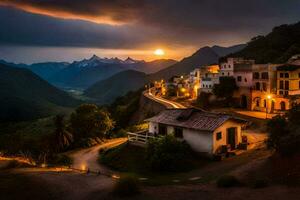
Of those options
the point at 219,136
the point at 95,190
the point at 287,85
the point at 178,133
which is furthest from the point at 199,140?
the point at 287,85

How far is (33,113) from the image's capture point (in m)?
170

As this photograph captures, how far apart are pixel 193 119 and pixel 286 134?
34.9 ft

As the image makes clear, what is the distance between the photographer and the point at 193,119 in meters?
31.9

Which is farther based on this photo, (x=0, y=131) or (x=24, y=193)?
(x=0, y=131)

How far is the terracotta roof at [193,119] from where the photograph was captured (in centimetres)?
2994

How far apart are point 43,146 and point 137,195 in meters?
37.3

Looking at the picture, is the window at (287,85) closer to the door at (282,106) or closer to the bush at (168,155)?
the door at (282,106)

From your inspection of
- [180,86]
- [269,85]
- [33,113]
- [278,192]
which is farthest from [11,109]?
[278,192]

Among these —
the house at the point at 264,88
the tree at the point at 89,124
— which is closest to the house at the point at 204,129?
the tree at the point at 89,124

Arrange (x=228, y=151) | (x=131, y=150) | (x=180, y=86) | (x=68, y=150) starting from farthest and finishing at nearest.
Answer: (x=180, y=86), (x=68, y=150), (x=131, y=150), (x=228, y=151)

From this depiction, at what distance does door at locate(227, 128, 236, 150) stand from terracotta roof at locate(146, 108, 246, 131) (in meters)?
1.18

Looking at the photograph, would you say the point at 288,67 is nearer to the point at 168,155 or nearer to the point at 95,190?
the point at 168,155

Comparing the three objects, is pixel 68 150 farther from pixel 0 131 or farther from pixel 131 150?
pixel 0 131

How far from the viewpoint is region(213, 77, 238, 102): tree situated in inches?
2566
